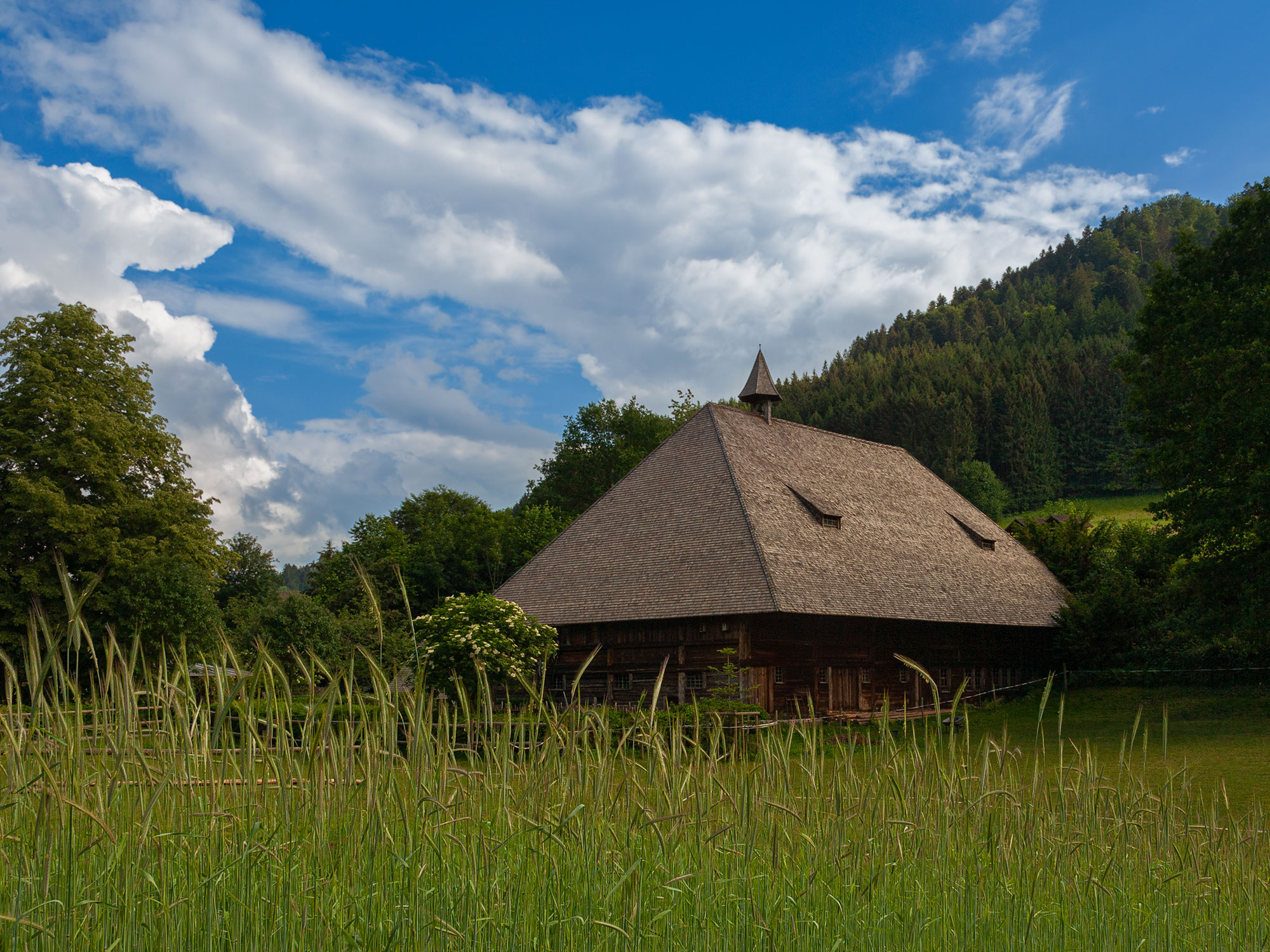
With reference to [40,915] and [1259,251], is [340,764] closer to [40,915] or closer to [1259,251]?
[40,915]

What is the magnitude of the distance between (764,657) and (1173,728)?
9486mm

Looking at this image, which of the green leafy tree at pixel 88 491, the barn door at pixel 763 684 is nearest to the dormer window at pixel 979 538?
the barn door at pixel 763 684

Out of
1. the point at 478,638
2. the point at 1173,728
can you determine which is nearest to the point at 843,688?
the point at 1173,728

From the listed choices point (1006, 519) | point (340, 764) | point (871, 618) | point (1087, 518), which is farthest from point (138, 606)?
point (1006, 519)

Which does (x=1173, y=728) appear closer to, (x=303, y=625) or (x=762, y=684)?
(x=762, y=684)

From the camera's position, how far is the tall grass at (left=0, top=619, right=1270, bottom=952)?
3533mm

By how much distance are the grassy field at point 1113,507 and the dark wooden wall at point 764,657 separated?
169ft

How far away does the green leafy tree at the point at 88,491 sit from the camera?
29.6 metres

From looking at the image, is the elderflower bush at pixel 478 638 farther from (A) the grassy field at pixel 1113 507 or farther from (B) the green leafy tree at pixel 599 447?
(A) the grassy field at pixel 1113 507

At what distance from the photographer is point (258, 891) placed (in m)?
3.68

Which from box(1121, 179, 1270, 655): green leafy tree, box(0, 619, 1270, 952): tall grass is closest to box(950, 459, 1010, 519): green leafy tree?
box(1121, 179, 1270, 655): green leafy tree

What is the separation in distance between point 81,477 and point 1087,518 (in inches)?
1450

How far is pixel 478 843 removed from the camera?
163 inches

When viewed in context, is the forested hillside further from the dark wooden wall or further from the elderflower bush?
the elderflower bush
